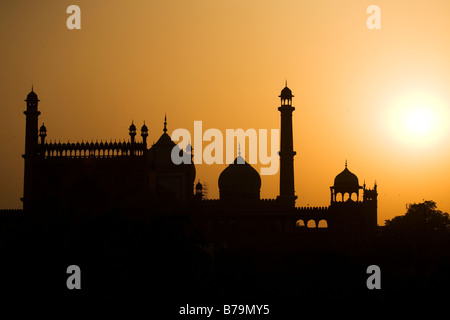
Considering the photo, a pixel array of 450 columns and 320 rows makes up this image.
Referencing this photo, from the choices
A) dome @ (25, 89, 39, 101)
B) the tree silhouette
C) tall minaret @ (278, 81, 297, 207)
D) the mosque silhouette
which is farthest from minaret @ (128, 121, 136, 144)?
the tree silhouette

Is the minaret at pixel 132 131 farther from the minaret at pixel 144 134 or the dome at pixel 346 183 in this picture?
the dome at pixel 346 183

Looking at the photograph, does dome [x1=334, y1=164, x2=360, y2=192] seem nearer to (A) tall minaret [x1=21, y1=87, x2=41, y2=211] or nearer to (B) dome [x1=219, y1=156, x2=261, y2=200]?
(B) dome [x1=219, y1=156, x2=261, y2=200]

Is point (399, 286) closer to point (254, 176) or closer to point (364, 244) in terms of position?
point (364, 244)

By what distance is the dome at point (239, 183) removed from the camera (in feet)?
209

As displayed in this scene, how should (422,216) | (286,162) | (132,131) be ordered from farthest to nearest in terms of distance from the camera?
(422,216) → (286,162) → (132,131)

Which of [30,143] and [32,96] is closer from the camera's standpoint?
[30,143]

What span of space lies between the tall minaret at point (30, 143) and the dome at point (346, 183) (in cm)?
1842

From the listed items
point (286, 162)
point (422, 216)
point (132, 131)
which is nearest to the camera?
point (132, 131)

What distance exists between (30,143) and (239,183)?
1610 centimetres

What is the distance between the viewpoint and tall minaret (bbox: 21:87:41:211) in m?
50.3

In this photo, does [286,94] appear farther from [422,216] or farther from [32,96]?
[422,216]

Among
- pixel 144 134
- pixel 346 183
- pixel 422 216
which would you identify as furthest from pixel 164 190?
pixel 422 216

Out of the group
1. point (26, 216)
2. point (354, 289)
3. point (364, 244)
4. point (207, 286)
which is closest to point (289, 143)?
point (364, 244)

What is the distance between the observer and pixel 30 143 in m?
51.6
